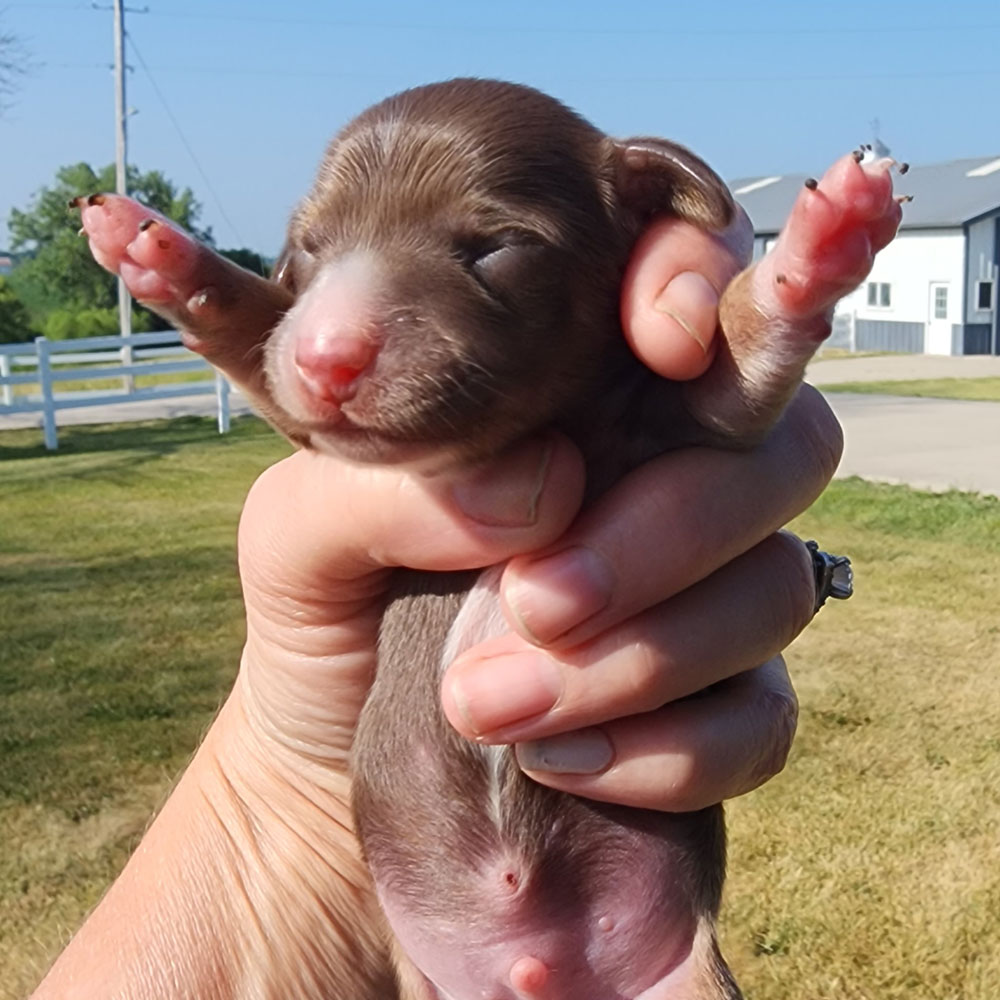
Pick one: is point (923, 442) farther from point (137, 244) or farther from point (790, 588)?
point (137, 244)

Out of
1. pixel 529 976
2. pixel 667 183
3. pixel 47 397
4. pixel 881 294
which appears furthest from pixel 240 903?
pixel 881 294

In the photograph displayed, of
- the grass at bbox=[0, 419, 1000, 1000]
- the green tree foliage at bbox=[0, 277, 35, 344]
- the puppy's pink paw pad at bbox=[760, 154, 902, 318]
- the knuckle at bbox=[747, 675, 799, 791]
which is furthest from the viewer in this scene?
the green tree foliage at bbox=[0, 277, 35, 344]

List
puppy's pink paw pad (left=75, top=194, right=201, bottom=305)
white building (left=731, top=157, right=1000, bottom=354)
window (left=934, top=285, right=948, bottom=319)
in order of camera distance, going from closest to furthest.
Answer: puppy's pink paw pad (left=75, top=194, right=201, bottom=305) → white building (left=731, top=157, right=1000, bottom=354) → window (left=934, top=285, right=948, bottom=319)

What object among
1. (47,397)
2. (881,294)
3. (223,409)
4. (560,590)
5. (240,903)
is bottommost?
(881,294)

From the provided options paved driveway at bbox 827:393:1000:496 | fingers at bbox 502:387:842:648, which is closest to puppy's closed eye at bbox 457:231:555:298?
fingers at bbox 502:387:842:648

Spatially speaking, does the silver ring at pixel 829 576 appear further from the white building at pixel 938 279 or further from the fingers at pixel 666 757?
the white building at pixel 938 279

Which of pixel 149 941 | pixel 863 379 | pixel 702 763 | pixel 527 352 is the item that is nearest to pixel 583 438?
pixel 527 352

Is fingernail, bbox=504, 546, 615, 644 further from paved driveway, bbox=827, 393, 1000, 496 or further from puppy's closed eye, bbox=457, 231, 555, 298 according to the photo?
paved driveway, bbox=827, 393, 1000, 496
